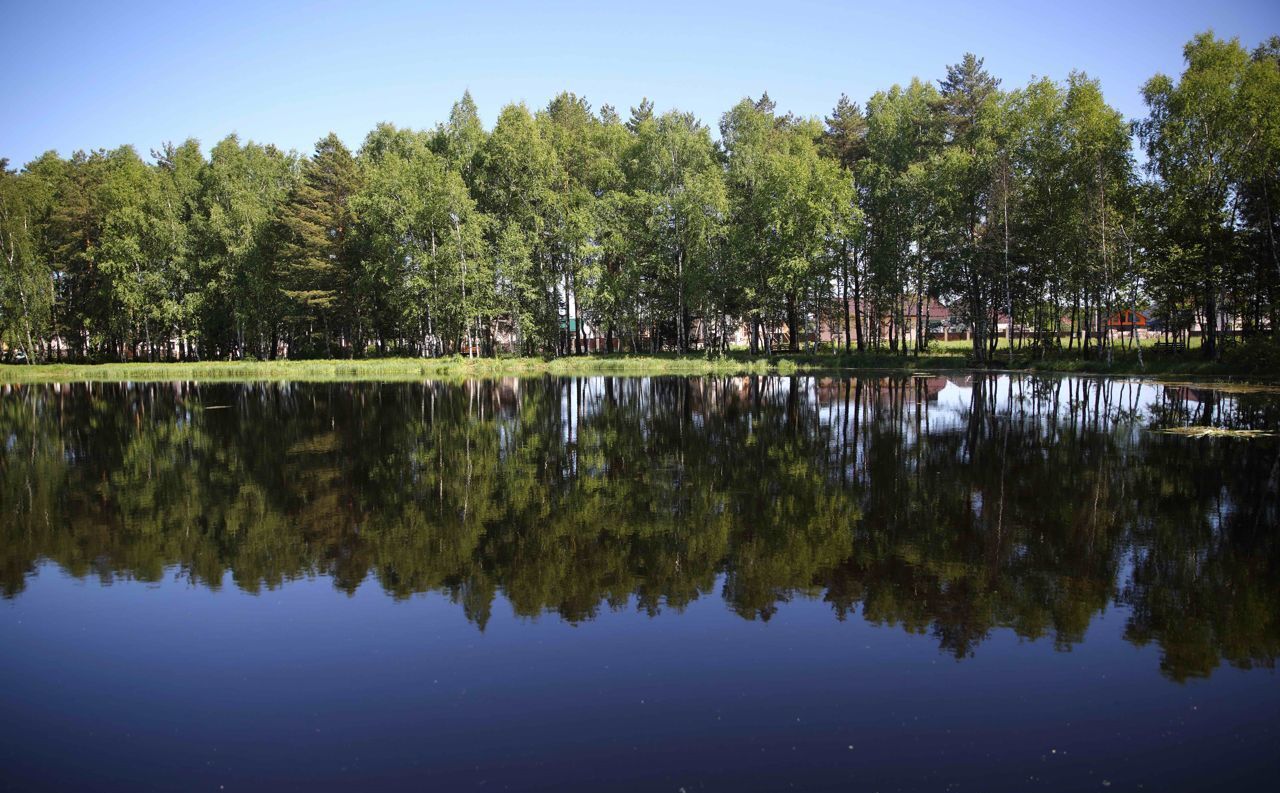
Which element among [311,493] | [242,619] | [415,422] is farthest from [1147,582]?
[415,422]

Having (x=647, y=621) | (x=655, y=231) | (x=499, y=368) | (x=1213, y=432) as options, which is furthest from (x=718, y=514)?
(x=655, y=231)

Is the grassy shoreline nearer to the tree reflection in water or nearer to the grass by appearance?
the grass

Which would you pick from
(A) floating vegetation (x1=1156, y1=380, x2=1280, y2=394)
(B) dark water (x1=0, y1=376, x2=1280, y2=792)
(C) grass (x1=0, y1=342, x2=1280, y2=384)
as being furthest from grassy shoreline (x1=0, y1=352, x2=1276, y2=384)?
(B) dark water (x1=0, y1=376, x2=1280, y2=792)

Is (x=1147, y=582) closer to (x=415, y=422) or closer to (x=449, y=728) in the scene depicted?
(x=449, y=728)

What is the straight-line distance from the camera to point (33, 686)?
7.28 meters

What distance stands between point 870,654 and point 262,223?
6799cm

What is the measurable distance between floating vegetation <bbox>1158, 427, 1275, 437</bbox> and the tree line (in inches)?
914

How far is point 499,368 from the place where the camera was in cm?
5700

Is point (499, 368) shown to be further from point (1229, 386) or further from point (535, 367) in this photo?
point (1229, 386)

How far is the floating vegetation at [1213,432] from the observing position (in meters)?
20.9

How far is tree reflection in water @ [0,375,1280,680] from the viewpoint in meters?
9.26

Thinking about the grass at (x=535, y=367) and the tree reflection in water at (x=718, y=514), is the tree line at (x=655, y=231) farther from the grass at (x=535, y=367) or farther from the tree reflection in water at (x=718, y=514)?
the tree reflection in water at (x=718, y=514)

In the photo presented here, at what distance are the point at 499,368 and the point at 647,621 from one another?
1952 inches

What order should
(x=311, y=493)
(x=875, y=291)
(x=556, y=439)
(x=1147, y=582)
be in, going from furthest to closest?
(x=875, y=291)
(x=556, y=439)
(x=311, y=493)
(x=1147, y=582)
